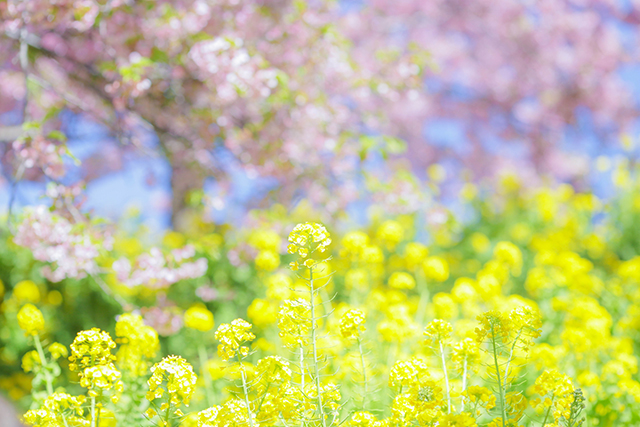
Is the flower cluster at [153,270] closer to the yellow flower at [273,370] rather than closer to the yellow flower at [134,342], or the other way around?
the yellow flower at [134,342]

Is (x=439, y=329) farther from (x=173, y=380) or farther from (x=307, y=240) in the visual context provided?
(x=173, y=380)

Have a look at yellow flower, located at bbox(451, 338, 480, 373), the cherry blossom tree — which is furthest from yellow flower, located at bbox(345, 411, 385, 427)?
the cherry blossom tree

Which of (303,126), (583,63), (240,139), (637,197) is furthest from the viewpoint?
(583,63)

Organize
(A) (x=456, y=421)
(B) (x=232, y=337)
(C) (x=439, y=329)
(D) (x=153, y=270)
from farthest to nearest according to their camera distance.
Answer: (D) (x=153, y=270)
(C) (x=439, y=329)
(B) (x=232, y=337)
(A) (x=456, y=421)

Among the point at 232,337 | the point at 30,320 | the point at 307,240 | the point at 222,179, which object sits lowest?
the point at 222,179

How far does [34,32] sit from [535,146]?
8.85m

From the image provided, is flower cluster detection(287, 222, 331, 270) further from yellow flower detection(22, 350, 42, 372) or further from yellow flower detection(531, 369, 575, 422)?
yellow flower detection(22, 350, 42, 372)

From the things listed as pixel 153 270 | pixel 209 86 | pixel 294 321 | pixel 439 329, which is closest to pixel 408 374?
pixel 439 329

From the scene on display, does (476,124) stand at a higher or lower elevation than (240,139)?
lower

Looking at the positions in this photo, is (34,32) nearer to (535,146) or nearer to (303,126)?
(303,126)

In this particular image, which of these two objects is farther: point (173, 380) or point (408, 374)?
point (408, 374)

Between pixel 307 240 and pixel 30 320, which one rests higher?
pixel 307 240

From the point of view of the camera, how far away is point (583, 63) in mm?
9180

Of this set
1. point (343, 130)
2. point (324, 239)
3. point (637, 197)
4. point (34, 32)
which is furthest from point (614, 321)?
point (34, 32)
